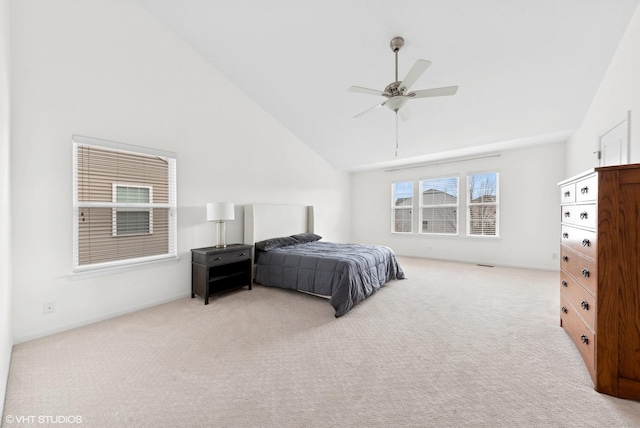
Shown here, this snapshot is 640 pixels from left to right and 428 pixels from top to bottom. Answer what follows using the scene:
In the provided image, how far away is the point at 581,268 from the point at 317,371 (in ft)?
7.01

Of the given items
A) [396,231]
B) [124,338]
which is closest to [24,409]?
[124,338]

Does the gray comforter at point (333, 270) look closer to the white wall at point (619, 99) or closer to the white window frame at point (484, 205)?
the white window frame at point (484, 205)

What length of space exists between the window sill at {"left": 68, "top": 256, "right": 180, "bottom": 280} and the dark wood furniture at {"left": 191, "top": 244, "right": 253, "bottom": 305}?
0.33 metres

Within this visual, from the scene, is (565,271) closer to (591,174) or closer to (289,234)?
(591,174)

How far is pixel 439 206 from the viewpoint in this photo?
5.98 m

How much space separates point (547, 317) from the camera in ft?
8.96

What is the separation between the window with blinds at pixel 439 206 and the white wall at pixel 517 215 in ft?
0.49

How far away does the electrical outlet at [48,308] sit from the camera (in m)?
2.42

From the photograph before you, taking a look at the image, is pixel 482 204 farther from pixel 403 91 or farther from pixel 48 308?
pixel 48 308

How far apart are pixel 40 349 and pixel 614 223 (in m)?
4.41

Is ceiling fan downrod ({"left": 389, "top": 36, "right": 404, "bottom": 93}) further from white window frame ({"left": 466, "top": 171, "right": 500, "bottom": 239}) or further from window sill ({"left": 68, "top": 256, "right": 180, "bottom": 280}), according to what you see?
white window frame ({"left": 466, "top": 171, "right": 500, "bottom": 239})

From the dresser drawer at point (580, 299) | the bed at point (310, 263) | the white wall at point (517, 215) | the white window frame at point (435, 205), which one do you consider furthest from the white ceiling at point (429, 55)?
the dresser drawer at point (580, 299)

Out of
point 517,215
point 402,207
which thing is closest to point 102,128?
point 402,207

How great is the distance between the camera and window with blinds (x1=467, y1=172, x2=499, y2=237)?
17.6 feet
